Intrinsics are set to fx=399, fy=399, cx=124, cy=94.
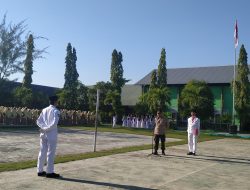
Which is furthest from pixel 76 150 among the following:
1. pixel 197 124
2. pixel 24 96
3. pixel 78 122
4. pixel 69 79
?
pixel 69 79

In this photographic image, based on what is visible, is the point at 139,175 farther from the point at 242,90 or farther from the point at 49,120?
the point at 242,90

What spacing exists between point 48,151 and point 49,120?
745 mm

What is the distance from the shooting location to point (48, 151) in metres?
9.52

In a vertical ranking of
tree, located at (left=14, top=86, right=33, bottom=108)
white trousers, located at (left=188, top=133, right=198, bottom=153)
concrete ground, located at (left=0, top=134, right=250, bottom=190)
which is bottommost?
concrete ground, located at (left=0, top=134, right=250, bottom=190)

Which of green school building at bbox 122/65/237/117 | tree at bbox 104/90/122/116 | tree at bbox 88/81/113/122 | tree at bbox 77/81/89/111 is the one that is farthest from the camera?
tree at bbox 77/81/89/111

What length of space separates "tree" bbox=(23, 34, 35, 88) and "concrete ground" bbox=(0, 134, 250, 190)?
39.7 metres

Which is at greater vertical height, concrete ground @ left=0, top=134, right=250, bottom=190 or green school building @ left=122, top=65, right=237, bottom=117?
green school building @ left=122, top=65, right=237, bottom=117

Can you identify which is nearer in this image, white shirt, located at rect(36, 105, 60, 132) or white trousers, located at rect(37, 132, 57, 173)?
white trousers, located at rect(37, 132, 57, 173)

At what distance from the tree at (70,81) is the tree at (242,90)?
21018 mm

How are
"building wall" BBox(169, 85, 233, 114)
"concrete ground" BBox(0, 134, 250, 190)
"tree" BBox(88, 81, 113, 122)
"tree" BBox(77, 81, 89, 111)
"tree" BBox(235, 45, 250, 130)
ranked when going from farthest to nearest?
1. "tree" BBox(77, 81, 89, 111)
2. "building wall" BBox(169, 85, 233, 114)
3. "tree" BBox(88, 81, 113, 122)
4. "tree" BBox(235, 45, 250, 130)
5. "concrete ground" BBox(0, 134, 250, 190)

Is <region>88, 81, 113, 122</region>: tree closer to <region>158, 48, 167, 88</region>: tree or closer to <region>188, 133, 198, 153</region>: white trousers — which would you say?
<region>158, 48, 167, 88</region>: tree

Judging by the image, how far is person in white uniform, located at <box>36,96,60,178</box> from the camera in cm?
945

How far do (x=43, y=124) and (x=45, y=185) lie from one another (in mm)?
1662

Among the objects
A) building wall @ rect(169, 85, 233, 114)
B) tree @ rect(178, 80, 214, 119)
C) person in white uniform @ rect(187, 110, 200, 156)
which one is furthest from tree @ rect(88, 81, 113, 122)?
person in white uniform @ rect(187, 110, 200, 156)
